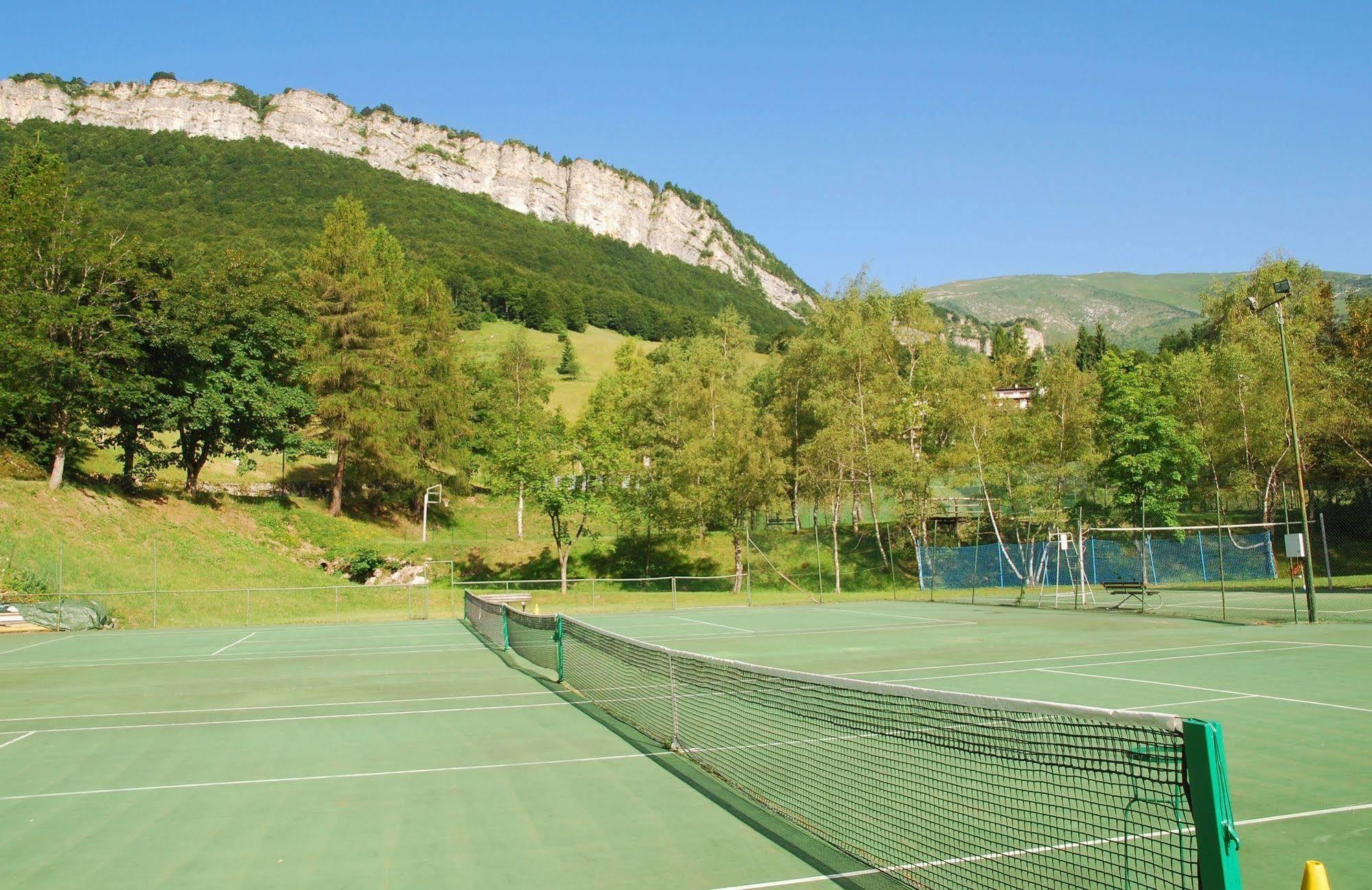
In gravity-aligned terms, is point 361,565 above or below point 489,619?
above

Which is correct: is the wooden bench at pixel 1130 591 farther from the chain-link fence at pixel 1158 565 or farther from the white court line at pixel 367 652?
the white court line at pixel 367 652

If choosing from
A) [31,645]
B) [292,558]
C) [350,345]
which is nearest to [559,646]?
[31,645]

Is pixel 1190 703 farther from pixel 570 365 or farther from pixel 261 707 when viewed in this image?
pixel 570 365

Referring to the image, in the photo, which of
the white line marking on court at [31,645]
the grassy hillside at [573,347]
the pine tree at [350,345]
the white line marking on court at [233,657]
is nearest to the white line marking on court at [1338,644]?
the white line marking on court at [233,657]

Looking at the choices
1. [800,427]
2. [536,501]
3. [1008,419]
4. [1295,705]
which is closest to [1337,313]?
[1008,419]

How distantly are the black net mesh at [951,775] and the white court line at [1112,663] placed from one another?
4.95 m

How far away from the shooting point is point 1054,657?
1692cm

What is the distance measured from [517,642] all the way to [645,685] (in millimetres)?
8918

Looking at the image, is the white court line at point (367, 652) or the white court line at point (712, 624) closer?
Answer: the white court line at point (367, 652)

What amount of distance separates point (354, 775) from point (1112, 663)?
12377 mm

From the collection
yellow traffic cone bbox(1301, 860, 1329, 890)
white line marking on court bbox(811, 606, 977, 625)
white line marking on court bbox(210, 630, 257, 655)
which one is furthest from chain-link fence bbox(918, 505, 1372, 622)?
yellow traffic cone bbox(1301, 860, 1329, 890)

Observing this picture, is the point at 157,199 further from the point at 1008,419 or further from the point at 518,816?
the point at 518,816

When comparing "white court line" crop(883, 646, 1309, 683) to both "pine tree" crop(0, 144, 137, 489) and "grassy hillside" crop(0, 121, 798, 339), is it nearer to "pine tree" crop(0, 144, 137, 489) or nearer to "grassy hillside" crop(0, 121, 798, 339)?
"pine tree" crop(0, 144, 137, 489)

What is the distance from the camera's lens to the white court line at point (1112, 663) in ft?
47.4
